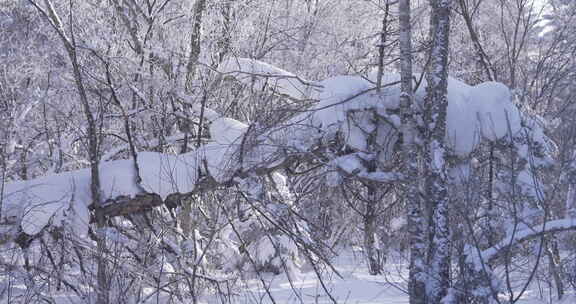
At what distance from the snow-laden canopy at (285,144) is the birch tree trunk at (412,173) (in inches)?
23.7

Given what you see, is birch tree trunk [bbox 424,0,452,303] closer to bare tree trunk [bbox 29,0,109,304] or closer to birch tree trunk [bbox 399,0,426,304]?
birch tree trunk [bbox 399,0,426,304]

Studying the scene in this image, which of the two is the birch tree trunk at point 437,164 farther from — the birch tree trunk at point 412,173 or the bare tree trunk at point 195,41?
the bare tree trunk at point 195,41

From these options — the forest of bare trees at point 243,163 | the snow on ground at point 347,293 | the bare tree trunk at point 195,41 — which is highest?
the bare tree trunk at point 195,41

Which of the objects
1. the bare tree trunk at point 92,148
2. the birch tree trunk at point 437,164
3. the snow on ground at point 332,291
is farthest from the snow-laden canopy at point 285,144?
the snow on ground at point 332,291

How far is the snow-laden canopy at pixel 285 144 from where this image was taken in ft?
24.4

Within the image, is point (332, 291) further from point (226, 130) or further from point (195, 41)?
point (195, 41)

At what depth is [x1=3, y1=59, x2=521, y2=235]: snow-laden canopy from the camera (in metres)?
7.43

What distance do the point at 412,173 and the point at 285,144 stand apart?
1.61 meters

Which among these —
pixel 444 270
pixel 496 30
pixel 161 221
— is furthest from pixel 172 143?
pixel 496 30

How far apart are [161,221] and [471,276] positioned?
4113 millimetres

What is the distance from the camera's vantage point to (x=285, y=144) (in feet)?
24.9

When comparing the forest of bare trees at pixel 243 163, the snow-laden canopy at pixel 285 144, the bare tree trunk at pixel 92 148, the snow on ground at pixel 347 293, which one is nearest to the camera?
the forest of bare trees at pixel 243 163

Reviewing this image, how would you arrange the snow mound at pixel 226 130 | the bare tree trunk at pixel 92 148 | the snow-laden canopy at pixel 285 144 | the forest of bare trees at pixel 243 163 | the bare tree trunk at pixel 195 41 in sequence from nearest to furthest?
the forest of bare trees at pixel 243 163 → the bare tree trunk at pixel 92 148 → the snow-laden canopy at pixel 285 144 → the snow mound at pixel 226 130 → the bare tree trunk at pixel 195 41

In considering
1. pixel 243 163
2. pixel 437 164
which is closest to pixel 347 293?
pixel 243 163
